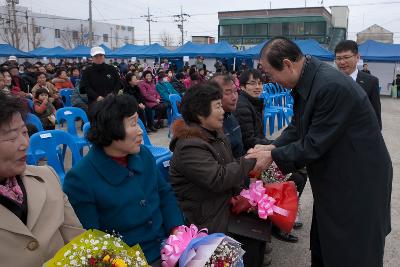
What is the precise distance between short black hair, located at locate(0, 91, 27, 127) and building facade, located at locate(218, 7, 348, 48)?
146ft

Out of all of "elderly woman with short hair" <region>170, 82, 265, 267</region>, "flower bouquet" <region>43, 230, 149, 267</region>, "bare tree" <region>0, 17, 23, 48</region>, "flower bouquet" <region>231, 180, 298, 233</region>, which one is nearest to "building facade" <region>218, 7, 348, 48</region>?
"bare tree" <region>0, 17, 23, 48</region>

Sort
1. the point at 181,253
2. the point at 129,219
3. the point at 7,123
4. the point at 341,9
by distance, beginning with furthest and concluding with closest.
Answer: the point at 341,9, the point at 129,219, the point at 181,253, the point at 7,123

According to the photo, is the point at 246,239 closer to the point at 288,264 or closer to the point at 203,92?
the point at 288,264

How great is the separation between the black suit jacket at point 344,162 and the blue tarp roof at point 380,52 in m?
18.0

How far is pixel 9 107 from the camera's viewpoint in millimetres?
1600

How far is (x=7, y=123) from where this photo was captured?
1.59 metres

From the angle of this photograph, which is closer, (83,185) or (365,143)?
(83,185)

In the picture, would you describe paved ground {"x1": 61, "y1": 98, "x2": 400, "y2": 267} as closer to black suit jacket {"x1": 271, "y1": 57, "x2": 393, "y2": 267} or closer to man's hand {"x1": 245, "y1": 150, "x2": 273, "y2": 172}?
black suit jacket {"x1": 271, "y1": 57, "x2": 393, "y2": 267}

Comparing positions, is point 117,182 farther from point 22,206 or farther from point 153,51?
point 153,51

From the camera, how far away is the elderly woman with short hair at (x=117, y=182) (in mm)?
1944

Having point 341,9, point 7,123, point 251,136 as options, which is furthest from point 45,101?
point 341,9

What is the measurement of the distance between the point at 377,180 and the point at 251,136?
1.66 metres

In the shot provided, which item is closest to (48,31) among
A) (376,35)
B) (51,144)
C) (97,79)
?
(376,35)

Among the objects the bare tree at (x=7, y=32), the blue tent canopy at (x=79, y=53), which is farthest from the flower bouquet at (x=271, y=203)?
the bare tree at (x=7, y=32)
